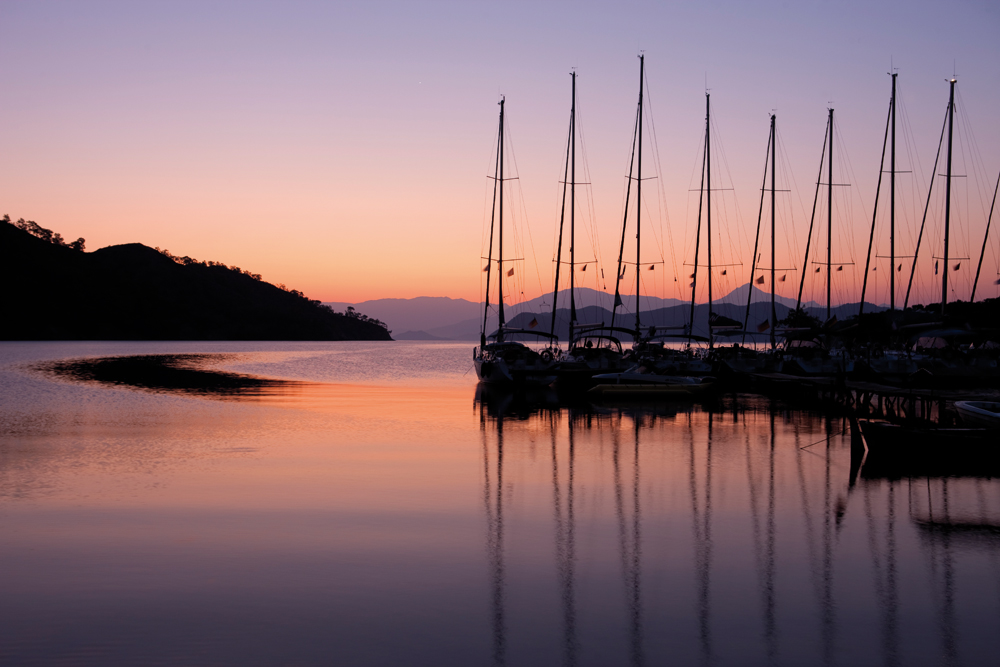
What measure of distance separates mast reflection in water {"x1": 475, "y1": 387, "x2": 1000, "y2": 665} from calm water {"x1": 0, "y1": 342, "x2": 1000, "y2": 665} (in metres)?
0.05

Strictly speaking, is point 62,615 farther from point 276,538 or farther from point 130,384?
point 130,384

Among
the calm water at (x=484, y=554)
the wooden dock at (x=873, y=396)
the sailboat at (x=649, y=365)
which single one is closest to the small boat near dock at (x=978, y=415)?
the wooden dock at (x=873, y=396)

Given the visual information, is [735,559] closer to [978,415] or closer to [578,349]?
[978,415]

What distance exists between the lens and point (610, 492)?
17.7m

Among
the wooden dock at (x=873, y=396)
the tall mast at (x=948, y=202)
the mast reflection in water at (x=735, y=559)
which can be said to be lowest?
the mast reflection in water at (x=735, y=559)

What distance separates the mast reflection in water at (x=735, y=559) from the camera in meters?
9.09

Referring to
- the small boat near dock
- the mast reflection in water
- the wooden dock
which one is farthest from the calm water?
the wooden dock

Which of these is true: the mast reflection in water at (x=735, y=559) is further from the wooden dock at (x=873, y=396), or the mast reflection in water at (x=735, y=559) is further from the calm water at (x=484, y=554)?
the wooden dock at (x=873, y=396)

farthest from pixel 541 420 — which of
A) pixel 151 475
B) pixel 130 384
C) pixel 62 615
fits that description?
pixel 130 384

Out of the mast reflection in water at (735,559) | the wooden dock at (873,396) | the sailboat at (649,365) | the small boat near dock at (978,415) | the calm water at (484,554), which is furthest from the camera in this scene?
the sailboat at (649,365)

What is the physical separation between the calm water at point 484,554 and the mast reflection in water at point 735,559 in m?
0.05

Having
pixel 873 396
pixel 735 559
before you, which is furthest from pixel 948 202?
pixel 735 559

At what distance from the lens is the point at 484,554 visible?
12.6 metres

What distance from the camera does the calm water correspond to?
8977 mm
